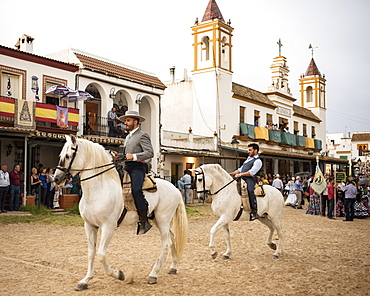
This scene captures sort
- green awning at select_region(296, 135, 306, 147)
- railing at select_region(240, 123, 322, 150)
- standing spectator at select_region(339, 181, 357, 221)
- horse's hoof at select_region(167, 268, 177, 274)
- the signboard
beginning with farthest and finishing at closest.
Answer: green awning at select_region(296, 135, 306, 147) → railing at select_region(240, 123, 322, 150) → the signboard → standing spectator at select_region(339, 181, 357, 221) → horse's hoof at select_region(167, 268, 177, 274)

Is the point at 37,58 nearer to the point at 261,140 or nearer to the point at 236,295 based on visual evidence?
the point at 236,295

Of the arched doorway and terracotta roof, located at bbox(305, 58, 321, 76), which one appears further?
terracotta roof, located at bbox(305, 58, 321, 76)

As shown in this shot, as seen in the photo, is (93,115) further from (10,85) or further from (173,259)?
(173,259)

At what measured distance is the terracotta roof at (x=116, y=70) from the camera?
20.0 metres

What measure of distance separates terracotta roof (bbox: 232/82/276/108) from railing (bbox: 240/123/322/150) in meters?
2.30

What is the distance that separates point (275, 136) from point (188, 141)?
10569 millimetres

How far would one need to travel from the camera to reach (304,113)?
39781mm

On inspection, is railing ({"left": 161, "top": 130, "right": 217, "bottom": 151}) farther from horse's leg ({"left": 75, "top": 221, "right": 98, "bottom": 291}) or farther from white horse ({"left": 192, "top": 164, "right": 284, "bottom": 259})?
horse's leg ({"left": 75, "top": 221, "right": 98, "bottom": 291})

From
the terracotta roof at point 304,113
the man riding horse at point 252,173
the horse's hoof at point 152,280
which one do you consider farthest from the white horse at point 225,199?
the terracotta roof at point 304,113

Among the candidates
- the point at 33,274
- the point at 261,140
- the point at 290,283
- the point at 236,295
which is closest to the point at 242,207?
the point at 290,283

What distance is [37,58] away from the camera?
58.5 feet

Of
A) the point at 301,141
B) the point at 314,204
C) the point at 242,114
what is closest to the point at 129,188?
the point at 314,204

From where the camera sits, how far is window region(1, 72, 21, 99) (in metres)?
16.9

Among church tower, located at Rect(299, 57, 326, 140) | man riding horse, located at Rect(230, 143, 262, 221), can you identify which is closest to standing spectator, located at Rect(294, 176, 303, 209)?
man riding horse, located at Rect(230, 143, 262, 221)
